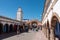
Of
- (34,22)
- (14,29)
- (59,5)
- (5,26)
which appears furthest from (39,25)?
(59,5)

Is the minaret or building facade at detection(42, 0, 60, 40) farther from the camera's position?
the minaret

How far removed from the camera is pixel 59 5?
9.47 metres

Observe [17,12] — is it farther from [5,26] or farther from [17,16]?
[5,26]

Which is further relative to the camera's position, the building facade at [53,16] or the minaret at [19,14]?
the minaret at [19,14]

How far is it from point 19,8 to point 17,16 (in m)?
4.06

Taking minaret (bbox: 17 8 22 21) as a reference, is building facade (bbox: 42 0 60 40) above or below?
below

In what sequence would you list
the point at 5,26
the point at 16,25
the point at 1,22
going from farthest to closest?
the point at 16,25
the point at 5,26
the point at 1,22

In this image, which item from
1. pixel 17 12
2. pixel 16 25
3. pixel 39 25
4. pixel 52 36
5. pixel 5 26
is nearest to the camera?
pixel 52 36

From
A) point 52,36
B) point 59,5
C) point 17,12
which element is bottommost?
point 52,36

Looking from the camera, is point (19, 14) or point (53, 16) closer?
point (53, 16)

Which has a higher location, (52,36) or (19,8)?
(19,8)

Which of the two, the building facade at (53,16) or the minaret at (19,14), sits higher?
the minaret at (19,14)

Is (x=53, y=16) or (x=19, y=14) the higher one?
(x=19, y=14)

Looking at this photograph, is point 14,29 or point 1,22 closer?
point 1,22
